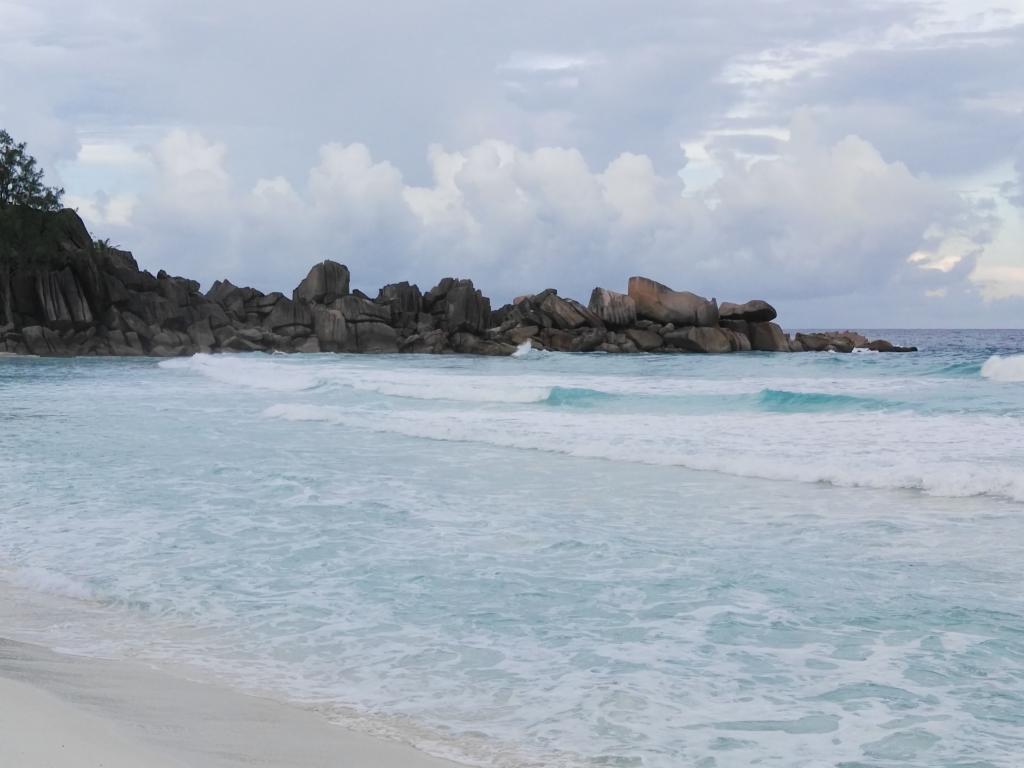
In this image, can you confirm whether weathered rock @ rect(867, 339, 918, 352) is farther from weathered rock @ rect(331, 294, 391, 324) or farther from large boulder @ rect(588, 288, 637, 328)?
weathered rock @ rect(331, 294, 391, 324)

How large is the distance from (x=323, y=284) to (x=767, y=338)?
106ft

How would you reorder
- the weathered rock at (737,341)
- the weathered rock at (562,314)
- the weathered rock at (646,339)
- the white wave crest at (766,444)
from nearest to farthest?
the white wave crest at (766,444)
the weathered rock at (737,341)
the weathered rock at (646,339)
the weathered rock at (562,314)

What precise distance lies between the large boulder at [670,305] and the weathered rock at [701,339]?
142 centimetres

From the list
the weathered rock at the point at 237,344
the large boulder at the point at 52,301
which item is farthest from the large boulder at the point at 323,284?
the large boulder at the point at 52,301

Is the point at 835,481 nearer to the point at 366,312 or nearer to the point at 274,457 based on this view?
the point at 274,457

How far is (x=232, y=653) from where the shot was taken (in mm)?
5871

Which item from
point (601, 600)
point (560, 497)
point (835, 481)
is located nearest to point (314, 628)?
Answer: point (601, 600)

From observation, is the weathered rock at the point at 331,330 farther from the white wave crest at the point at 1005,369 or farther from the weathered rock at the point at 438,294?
the white wave crest at the point at 1005,369

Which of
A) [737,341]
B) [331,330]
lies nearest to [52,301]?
[331,330]

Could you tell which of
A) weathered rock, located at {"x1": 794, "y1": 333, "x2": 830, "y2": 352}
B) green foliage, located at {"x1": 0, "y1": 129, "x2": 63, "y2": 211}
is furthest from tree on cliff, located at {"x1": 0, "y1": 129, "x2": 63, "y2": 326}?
weathered rock, located at {"x1": 794, "y1": 333, "x2": 830, "y2": 352}

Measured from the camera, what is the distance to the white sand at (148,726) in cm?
349

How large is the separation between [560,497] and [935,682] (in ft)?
21.2

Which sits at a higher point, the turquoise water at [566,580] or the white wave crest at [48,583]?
the turquoise water at [566,580]

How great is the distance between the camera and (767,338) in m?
68.5
